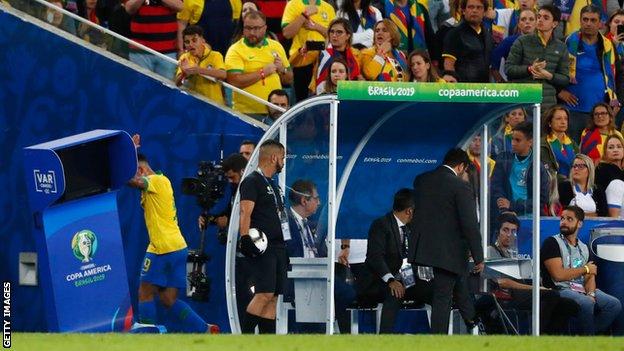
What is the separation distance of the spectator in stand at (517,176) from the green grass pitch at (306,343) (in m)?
3.39

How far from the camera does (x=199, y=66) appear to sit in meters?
22.9

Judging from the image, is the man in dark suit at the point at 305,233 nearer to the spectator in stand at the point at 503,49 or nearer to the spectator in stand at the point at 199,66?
the spectator in stand at the point at 199,66

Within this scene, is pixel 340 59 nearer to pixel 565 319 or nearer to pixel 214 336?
pixel 565 319

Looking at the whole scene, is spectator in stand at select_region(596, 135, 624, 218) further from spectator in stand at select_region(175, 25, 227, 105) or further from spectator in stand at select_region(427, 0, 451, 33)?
spectator in stand at select_region(175, 25, 227, 105)

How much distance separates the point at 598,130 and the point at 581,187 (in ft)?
5.33

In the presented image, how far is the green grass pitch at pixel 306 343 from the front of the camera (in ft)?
52.1

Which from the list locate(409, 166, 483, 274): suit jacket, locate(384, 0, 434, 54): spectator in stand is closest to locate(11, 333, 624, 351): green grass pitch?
locate(409, 166, 483, 274): suit jacket

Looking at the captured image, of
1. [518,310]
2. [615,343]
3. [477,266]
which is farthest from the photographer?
[518,310]

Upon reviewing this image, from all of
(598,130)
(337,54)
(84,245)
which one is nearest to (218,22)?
(337,54)

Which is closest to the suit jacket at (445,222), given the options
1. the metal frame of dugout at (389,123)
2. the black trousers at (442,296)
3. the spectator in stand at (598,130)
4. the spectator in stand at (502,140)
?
the black trousers at (442,296)

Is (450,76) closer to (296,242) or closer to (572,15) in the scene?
(572,15)

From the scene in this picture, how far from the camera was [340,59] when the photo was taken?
2288 cm

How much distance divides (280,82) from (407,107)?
377 centimetres

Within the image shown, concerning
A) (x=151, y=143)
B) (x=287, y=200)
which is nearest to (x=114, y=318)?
(x=287, y=200)
